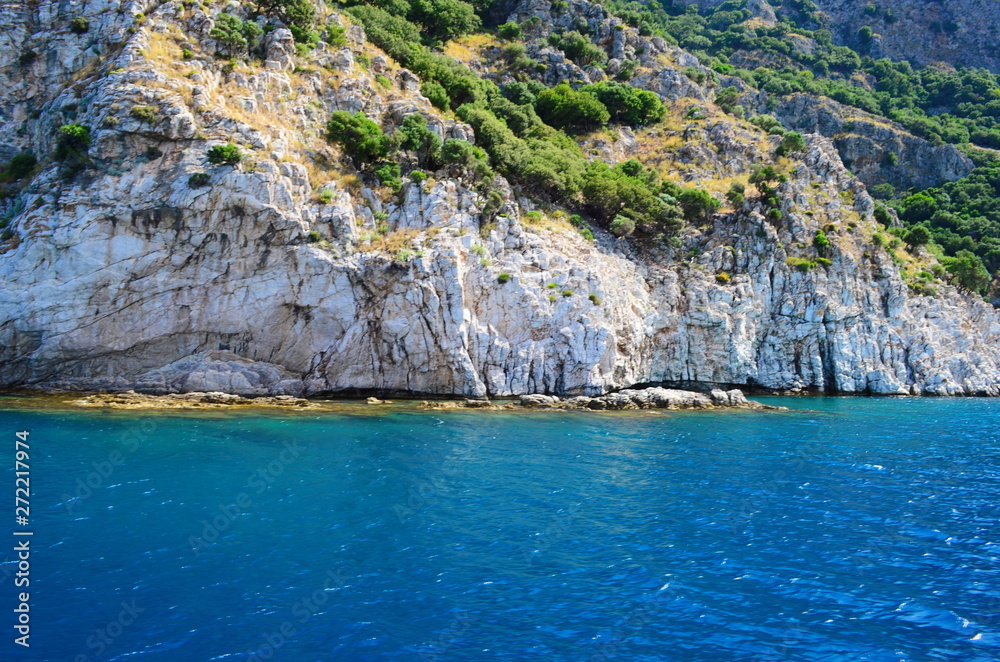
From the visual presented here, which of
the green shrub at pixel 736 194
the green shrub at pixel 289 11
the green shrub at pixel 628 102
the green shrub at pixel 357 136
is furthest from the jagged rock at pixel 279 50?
the green shrub at pixel 736 194

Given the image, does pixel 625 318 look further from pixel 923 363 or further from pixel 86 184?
pixel 86 184

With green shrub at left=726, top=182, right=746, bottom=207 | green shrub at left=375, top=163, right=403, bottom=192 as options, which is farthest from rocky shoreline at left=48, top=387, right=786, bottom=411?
green shrub at left=726, top=182, right=746, bottom=207

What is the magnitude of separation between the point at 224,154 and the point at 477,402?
1032 inches

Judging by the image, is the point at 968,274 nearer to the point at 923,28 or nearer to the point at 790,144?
the point at 790,144

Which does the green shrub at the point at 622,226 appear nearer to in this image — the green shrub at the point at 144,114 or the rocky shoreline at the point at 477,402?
the rocky shoreline at the point at 477,402

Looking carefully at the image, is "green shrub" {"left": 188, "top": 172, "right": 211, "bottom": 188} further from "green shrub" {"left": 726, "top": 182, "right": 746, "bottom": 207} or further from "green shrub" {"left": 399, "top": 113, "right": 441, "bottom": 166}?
"green shrub" {"left": 726, "top": 182, "right": 746, "bottom": 207}

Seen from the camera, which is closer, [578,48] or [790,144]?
[790,144]

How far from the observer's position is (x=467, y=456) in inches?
1176

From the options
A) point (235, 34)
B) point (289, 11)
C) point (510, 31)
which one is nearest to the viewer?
point (235, 34)

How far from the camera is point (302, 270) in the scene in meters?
45.9

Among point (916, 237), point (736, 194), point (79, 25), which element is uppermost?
point (79, 25)

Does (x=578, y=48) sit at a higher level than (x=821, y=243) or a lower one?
higher

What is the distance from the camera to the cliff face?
43.5m

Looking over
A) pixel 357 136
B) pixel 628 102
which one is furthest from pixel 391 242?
pixel 628 102
